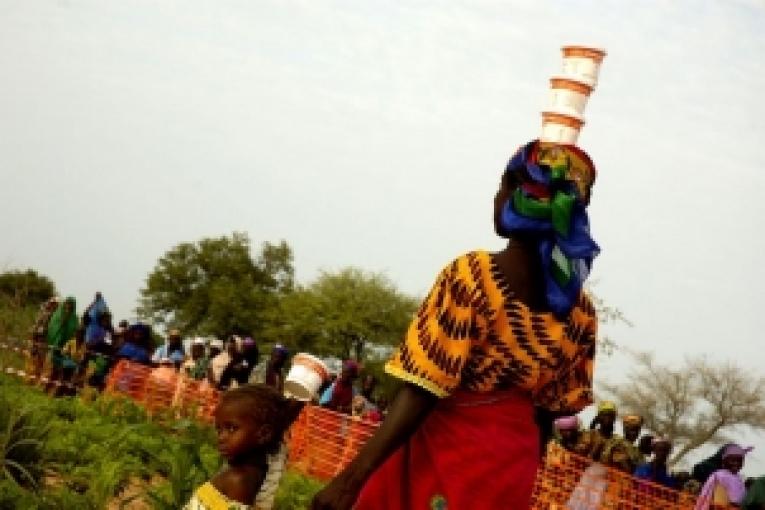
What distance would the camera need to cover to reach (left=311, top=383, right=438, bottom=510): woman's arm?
4008 millimetres

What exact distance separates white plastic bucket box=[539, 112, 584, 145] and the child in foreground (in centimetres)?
125

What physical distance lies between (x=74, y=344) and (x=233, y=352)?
2.93 m

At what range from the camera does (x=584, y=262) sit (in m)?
4.31

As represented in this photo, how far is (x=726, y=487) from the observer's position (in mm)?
11828

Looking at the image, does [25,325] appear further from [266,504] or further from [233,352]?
[266,504]

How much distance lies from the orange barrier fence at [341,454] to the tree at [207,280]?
132ft

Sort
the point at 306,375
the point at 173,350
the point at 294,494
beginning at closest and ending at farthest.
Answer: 1. the point at 306,375
2. the point at 294,494
3. the point at 173,350

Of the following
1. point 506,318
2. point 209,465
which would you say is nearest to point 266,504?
point 506,318

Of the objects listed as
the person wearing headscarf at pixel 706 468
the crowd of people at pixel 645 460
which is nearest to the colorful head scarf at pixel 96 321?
the crowd of people at pixel 645 460

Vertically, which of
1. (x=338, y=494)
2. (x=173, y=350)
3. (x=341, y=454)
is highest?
(x=173, y=350)

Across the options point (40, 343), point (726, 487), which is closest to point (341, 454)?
point (726, 487)

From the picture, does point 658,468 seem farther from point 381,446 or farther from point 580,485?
point 381,446

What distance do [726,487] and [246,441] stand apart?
777cm

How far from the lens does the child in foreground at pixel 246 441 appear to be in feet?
15.8
